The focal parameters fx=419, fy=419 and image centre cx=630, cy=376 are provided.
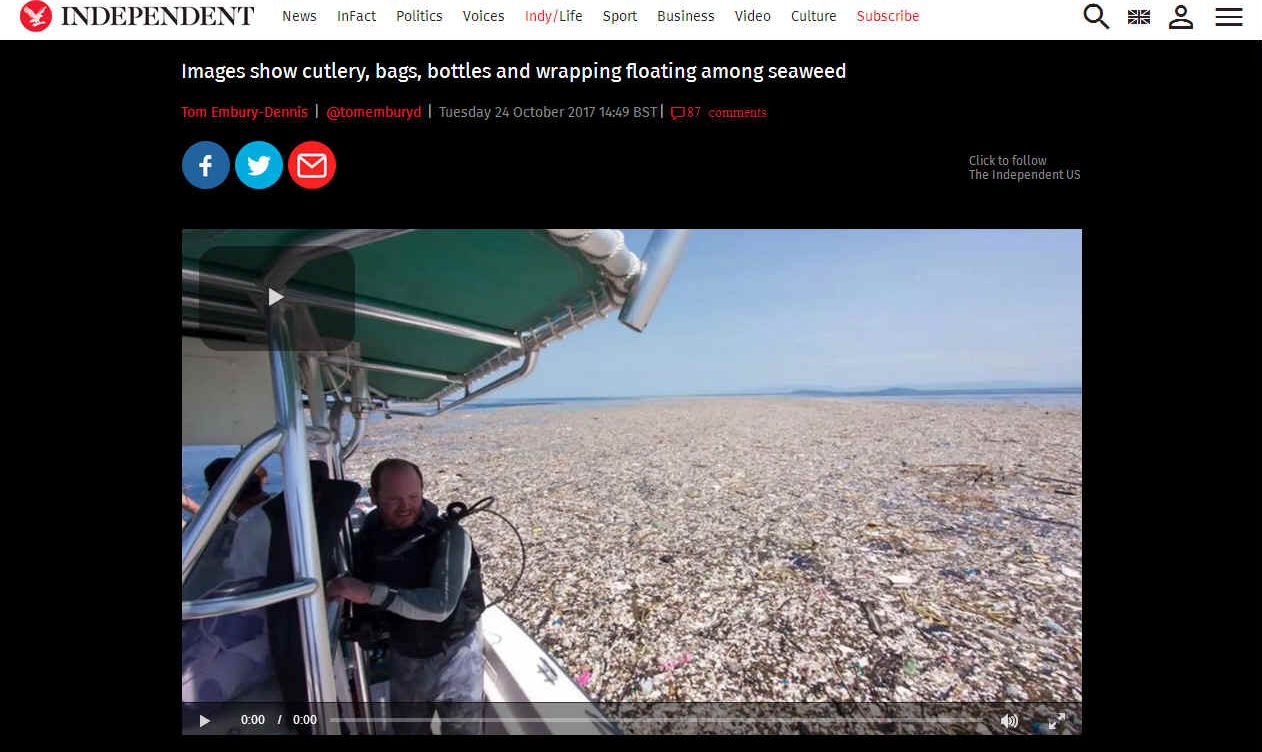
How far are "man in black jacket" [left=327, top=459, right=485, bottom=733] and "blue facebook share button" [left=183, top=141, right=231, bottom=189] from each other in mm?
1215

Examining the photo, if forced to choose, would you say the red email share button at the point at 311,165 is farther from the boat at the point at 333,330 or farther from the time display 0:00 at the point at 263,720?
the time display 0:00 at the point at 263,720

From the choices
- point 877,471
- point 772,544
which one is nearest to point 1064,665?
point 772,544

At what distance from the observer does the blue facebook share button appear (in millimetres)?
1300

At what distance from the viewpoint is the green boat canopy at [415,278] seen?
1129 millimetres

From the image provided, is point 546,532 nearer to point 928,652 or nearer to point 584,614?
point 584,614

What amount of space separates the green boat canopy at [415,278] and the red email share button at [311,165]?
289 mm

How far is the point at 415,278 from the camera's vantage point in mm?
1417

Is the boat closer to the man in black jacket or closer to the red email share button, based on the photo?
the man in black jacket

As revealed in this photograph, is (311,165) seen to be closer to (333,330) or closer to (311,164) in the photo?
(311,164)

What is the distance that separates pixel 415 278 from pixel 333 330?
2.61ft
